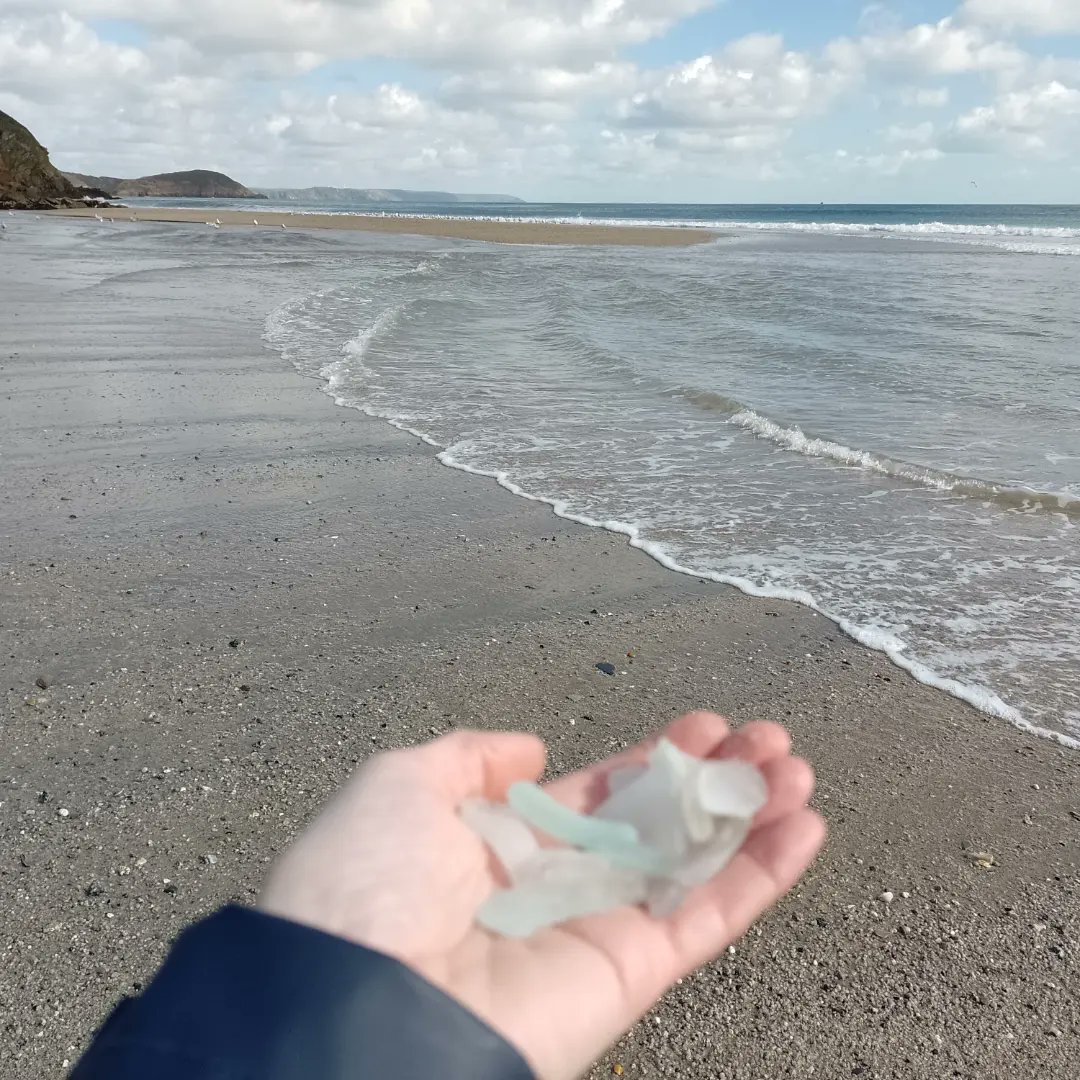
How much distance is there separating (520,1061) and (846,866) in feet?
5.73

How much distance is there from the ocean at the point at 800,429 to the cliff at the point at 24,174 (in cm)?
5321

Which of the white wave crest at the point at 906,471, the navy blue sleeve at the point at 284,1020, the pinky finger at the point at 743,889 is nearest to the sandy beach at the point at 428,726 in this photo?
the pinky finger at the point at 743,889

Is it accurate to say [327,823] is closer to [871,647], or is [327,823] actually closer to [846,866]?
[846,866]

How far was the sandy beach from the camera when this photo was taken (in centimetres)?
235

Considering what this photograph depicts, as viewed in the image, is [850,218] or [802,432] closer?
[802,432]

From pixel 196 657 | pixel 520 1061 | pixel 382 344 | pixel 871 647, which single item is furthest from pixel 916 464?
pixel 382 344

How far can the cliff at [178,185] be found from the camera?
526ft

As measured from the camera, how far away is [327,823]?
176 cm

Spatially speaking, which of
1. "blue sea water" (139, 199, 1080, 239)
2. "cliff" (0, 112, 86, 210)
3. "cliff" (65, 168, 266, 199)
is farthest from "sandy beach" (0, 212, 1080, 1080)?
"cliff" (65, 168, 266, 199)

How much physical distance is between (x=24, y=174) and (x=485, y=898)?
73.6 m

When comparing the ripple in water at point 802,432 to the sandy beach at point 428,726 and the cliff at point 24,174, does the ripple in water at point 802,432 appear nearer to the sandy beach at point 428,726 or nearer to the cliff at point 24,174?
the sandy beach at point 428,726

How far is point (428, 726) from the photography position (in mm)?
3553

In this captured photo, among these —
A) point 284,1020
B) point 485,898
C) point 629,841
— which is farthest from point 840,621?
point 284,1020

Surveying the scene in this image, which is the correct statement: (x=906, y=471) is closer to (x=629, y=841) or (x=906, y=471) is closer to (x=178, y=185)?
(x=629, y=841)
